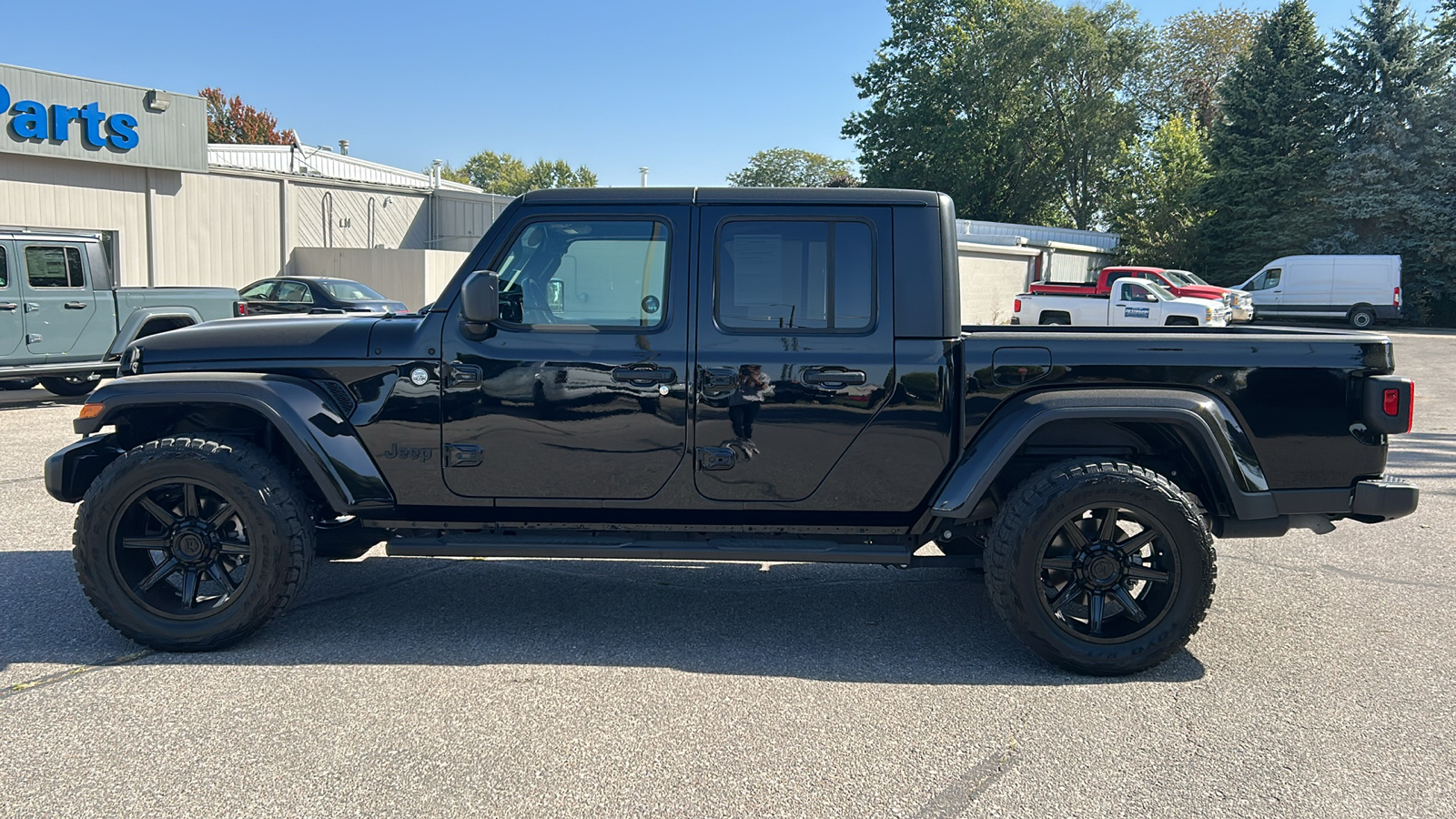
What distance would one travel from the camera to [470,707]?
380cm

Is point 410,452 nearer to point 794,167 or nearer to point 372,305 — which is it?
point 372,305

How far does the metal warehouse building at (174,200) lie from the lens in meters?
19.8

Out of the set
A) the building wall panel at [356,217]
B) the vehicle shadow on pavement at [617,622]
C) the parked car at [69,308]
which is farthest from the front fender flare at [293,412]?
the building wall panel at [356,217]

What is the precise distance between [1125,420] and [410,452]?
2953 mm

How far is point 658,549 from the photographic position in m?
4.32

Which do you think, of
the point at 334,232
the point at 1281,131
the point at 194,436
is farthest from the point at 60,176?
the point at 1281,131

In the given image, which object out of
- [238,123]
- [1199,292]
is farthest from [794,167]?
[1199,292]

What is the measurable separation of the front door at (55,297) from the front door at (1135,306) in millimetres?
20454

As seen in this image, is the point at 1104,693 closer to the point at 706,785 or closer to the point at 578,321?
the point at 706,785

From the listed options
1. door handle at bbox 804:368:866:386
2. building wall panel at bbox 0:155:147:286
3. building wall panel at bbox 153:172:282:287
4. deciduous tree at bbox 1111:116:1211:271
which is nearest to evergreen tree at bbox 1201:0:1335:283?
deciduous tree at bbox 1111:116:1211:271

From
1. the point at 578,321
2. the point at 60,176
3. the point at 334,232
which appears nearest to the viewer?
the point at 578,321

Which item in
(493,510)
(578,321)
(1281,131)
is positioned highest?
(1281,131)

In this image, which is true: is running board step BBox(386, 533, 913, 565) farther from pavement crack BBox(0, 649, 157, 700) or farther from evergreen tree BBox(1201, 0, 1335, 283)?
evergreen tree BBox(1201, 0, 1335, 283)

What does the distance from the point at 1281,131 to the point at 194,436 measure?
41.8 metres
